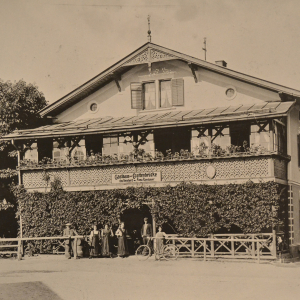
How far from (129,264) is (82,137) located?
7892mm

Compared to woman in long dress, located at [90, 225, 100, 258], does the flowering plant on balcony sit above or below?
above

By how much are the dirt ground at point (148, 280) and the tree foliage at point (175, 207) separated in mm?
2160

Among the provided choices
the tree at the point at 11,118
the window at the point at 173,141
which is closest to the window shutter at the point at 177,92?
the window at the point at 173,141

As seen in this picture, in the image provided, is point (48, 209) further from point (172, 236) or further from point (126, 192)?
point (172, 236)

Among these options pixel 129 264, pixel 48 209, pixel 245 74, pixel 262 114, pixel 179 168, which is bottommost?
pixel 129 264

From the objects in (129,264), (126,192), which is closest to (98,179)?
(126,192)

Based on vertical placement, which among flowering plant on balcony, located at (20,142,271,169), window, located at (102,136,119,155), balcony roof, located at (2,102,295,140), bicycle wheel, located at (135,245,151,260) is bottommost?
bicycle wheel, located at (135,245,151,260)

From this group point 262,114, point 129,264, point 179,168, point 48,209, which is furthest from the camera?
point 48,209

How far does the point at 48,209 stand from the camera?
2761 centimetres

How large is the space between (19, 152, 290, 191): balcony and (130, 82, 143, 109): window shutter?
148 inches

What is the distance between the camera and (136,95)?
2941cm

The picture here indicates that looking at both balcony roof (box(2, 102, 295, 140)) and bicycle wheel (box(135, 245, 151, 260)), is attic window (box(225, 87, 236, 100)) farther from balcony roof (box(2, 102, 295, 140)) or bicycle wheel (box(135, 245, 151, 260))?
bicycle wheel (box(135, 245, 151, 260))

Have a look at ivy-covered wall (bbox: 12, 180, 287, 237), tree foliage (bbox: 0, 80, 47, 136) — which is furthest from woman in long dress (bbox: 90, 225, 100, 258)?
tree foliage (bbox: 0, 80, 47, 136)

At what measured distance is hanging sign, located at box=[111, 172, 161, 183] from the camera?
2586cm
